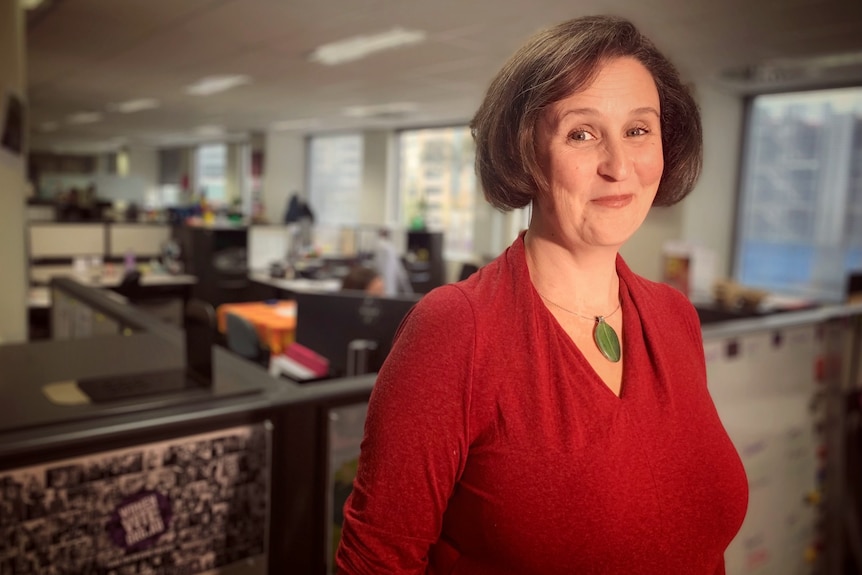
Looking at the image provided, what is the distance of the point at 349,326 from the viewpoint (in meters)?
2.21

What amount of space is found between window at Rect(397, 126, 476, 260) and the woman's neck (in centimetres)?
620

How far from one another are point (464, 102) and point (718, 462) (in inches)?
268

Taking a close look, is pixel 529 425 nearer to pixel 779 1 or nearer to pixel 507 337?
pixel 507 337

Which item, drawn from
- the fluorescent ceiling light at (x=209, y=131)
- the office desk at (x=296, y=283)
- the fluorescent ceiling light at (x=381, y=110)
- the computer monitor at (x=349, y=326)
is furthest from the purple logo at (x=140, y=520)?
the fluorescent ceiling light at (x=209, y=131)

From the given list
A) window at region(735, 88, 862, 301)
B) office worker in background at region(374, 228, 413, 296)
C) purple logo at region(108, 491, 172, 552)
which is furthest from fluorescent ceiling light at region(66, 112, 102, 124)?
purple logo at region(108, 491, 172, 552)

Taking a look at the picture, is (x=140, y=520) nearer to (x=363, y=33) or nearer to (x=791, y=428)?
(x=791, y=428)

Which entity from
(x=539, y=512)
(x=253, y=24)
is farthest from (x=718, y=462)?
(x=253, y=24)

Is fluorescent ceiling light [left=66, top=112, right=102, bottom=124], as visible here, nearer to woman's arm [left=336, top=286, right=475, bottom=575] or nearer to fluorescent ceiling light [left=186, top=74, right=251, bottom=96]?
fluorescent ceiling light [left=186, top=74, right=251, bottom=96]

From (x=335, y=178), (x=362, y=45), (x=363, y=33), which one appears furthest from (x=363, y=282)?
(x=335, y=178)

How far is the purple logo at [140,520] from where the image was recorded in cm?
96

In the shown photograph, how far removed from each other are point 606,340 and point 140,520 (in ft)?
2.41

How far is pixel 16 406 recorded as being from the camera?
107 centimetres

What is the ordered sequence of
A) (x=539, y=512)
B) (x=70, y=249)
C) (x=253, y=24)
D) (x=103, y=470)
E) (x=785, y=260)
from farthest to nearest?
(x=785, y=260)
(x=70, y=249)
(x=253, y=24)
(x=103, y=470)
(x=539, y=512)

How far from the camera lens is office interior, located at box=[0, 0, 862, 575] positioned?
3.28 feet
